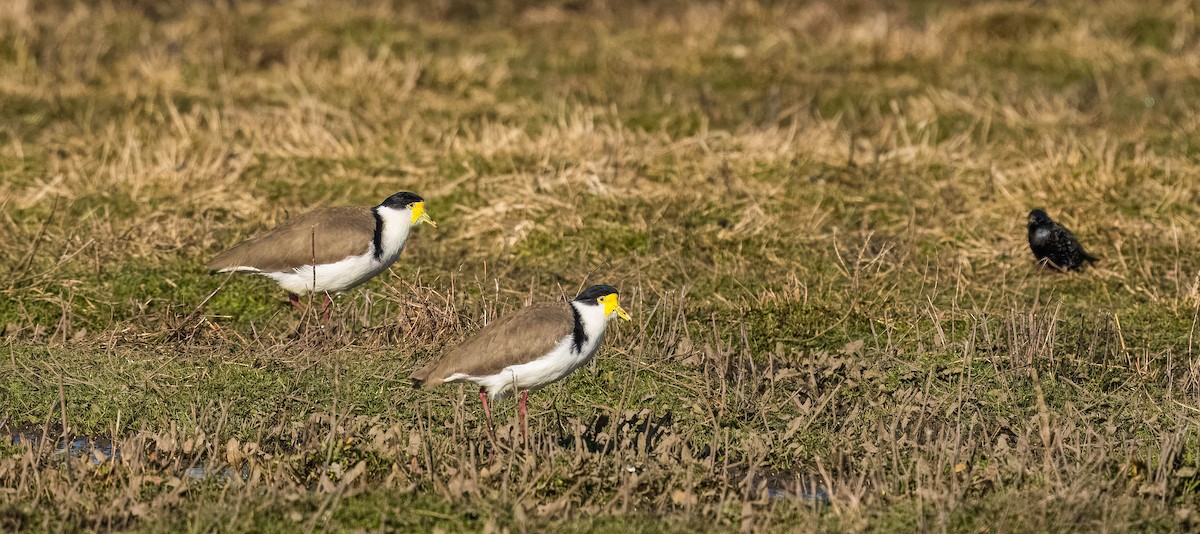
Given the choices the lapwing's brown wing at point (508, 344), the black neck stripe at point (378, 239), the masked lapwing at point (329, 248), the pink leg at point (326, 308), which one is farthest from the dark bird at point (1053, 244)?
the pink leg at point (326, 308)

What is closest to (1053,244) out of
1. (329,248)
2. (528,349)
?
(528,349)

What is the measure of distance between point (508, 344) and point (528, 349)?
139 millimetres

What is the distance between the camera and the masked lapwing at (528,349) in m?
8.19

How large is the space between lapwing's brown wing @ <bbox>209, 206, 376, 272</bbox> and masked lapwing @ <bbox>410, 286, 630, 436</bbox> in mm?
1853

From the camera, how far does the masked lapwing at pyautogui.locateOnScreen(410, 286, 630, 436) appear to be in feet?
26.9

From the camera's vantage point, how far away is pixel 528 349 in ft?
26.8

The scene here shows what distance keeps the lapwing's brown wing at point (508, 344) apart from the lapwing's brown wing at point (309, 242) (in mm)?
1933

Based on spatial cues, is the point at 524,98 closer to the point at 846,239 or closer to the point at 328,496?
the point at 846,239

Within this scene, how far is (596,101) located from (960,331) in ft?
22.9

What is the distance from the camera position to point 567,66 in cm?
1808

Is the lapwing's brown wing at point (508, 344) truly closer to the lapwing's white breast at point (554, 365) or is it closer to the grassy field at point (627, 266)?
the lapwing's white breast at point (554, 365)

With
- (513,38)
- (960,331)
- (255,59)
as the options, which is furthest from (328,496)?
(513,38)

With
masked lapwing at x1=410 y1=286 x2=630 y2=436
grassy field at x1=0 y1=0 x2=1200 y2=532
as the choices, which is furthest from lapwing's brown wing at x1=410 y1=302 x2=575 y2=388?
grassy field at x1=0 y1=0 x2=1200 y2=532

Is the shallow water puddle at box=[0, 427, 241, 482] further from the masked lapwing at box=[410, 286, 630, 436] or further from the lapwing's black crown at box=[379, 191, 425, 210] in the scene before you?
the lapwing's black crown at box=[379, 191, 425, 210]
